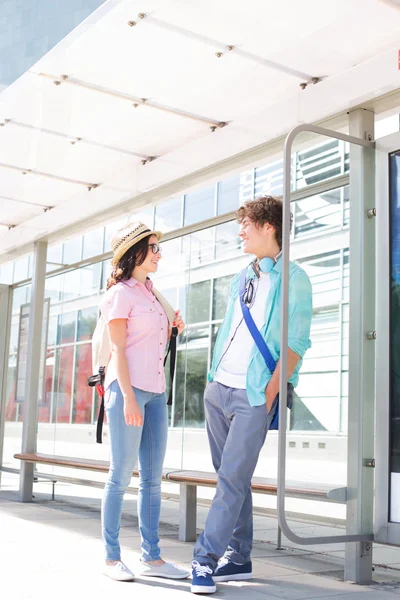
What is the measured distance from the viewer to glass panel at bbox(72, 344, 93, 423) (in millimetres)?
8453

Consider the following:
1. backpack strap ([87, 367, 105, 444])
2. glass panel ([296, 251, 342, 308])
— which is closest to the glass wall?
glass panel ([296, 251, 342, 308])

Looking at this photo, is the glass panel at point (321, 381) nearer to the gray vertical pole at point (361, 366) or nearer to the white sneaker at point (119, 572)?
the gray vertical pole at point (361, 366)

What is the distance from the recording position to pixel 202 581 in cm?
326

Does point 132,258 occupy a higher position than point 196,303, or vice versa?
point 196,303

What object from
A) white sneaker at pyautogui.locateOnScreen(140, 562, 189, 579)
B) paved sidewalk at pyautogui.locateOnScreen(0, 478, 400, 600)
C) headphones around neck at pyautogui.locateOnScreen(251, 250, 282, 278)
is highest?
headphones around neck at pyautogui.locateOnScreen(251, 250, 282, 278)

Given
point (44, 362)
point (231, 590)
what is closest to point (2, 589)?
point (231, 590)

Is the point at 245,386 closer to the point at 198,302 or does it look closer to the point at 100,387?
the point at 100,387

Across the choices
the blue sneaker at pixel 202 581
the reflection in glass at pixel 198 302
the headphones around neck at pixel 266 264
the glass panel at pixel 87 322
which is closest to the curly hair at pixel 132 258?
the headphones around neck at pixel 266 264

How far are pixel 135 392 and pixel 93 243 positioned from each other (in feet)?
16.6

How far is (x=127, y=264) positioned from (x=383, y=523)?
177 cm

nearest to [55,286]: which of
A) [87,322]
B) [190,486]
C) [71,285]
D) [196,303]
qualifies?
[71,285]

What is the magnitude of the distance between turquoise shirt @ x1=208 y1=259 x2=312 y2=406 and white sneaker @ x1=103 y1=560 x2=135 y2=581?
97 centimetres

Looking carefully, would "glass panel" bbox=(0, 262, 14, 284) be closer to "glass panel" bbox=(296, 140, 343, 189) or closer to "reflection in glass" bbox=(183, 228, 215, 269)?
"reflection in glass" bbox=(183, 228, 215, 269)

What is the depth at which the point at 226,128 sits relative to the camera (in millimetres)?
5258
